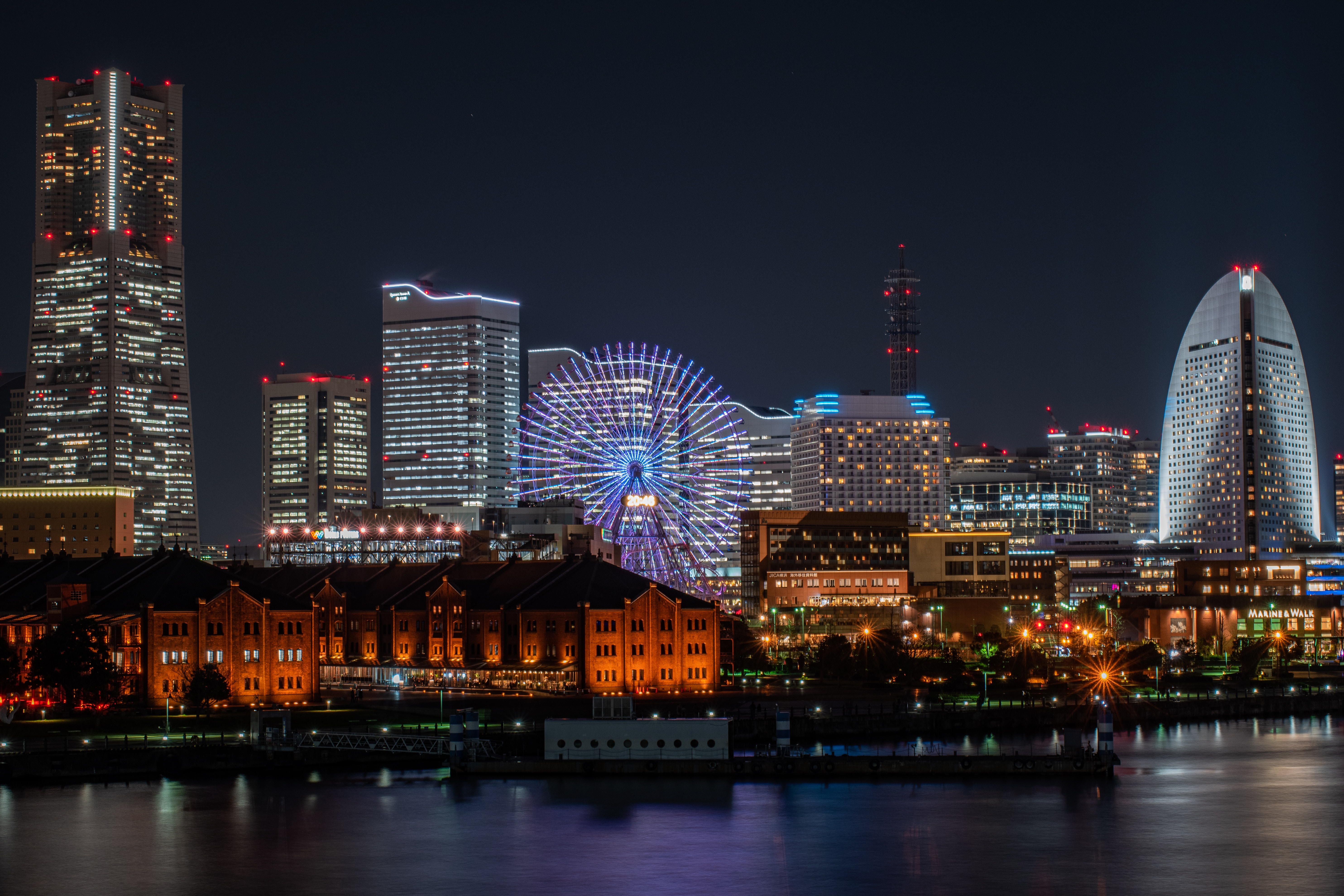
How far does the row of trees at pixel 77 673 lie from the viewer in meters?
121

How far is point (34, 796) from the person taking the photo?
93875 millimetres

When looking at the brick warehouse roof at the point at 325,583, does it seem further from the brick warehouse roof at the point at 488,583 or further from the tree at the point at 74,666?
the tree at the point at 74,666

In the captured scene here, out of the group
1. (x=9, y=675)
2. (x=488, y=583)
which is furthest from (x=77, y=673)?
(x=488, y=583)

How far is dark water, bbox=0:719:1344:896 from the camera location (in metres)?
73.4

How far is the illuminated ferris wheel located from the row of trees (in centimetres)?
4566

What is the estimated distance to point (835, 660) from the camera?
163m

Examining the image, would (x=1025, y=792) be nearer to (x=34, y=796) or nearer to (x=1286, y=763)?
(x=1286, y=763)

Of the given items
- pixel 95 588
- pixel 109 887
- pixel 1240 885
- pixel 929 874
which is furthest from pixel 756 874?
pixel 95 588

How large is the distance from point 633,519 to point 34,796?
7651 centimetres

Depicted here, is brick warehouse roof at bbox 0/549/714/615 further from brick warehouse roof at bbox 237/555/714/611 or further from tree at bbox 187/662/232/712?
tree at bbox 187/662/232/712

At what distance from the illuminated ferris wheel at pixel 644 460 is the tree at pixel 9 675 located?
177 ft

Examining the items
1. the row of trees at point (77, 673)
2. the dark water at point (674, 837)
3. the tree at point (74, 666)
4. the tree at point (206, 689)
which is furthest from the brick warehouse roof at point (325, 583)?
the dark water at point (674, 837)

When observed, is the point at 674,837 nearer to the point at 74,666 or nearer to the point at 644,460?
the point at 74,666

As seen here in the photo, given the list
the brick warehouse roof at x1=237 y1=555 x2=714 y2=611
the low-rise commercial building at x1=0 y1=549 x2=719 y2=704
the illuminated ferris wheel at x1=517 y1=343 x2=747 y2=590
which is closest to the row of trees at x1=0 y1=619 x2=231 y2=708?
the low-rise commercial building at x1=0 y1=549 x2=719 y2=704
